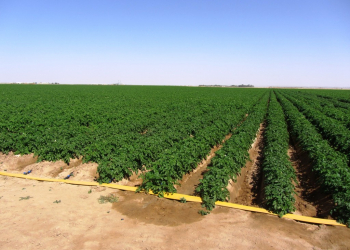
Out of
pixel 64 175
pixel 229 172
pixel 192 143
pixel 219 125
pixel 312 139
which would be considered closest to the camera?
pixel 229 172

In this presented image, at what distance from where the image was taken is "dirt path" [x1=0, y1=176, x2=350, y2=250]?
450 cm

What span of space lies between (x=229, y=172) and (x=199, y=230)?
112 inches

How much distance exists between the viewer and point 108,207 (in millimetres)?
5980

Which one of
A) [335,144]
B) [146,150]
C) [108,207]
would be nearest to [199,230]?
[108,207]

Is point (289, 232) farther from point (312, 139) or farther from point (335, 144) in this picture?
point (335, 144)

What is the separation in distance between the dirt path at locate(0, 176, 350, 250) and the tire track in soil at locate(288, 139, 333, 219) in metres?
1.06

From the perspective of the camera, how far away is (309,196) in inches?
282

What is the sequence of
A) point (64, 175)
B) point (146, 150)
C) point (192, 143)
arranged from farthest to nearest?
point (192, 143) < point (146, 150) < point (64, 175)

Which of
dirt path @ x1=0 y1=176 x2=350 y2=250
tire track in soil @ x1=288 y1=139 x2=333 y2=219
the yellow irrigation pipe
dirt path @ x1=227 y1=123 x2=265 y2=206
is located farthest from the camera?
dirt path @ x1=227 y1=123 x2=265 y2=206

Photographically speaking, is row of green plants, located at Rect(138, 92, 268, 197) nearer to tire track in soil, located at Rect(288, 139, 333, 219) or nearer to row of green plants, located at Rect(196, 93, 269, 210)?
row of green plants, located at Rect(196, 93, 269, 210)

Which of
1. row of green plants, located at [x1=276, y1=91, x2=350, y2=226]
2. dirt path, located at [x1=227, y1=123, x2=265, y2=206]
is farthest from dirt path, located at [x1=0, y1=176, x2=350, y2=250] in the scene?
dirt path, located at [x1=227, y1=123, x2=265, y2=206]

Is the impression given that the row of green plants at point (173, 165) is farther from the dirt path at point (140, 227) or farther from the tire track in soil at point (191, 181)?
the dirt path at point (140, 227)

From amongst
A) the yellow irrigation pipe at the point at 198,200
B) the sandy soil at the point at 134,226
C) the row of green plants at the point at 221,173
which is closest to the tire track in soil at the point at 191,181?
the row of green plants at the point at 221,173

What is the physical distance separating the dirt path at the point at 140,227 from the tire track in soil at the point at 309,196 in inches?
41.9
